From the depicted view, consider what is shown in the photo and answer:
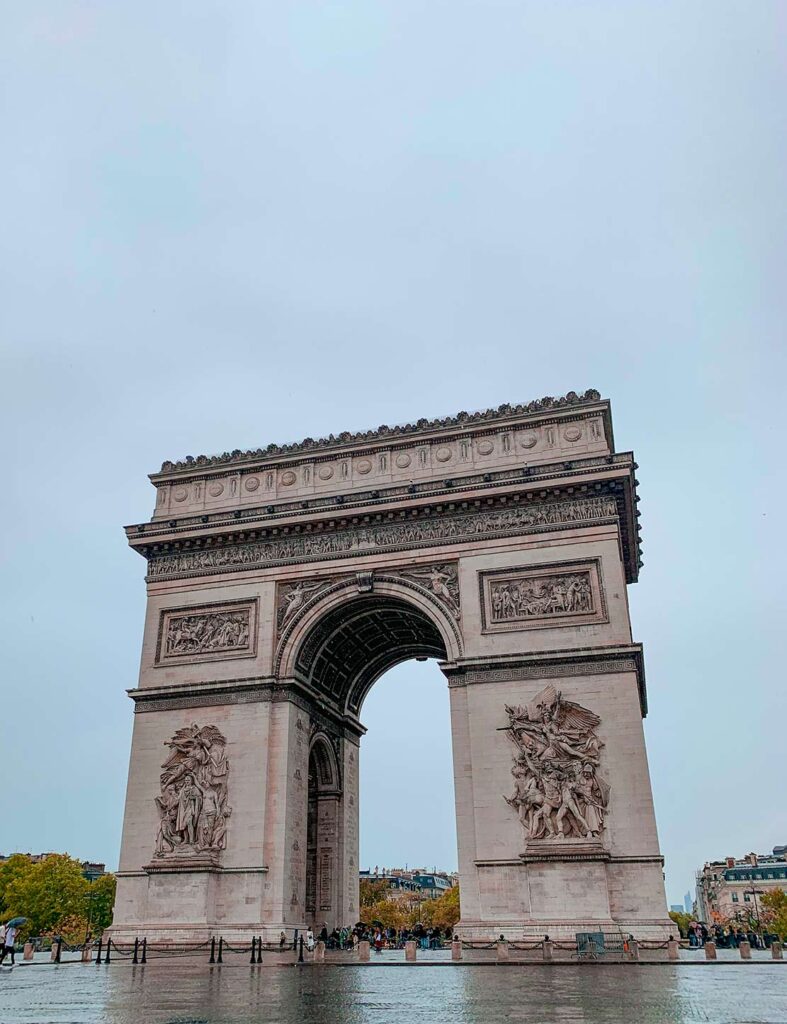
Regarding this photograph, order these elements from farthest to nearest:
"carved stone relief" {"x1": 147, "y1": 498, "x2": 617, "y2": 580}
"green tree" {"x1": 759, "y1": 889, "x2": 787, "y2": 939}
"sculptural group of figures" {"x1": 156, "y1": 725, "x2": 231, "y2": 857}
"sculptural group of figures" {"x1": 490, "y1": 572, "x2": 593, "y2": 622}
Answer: "green tree" {"x1": 759, "y1": 889, "x2": 787, "y2": 939}, "carved stone relief" {"x1": 147, "y1": 498, "x2": 617, "y2": 580}, "sculptural group of figures" {"x1": 156, "y1": 725, "x2": 231, "y2": 857}, "sculptural group of figures" {"x1": 490, "y1": 572, "x2": 593, "y2": 622}

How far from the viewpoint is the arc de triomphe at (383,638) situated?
22.9 metres

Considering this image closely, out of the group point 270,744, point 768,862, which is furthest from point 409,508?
point 768,862

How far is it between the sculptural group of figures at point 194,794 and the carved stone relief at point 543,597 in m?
8.82

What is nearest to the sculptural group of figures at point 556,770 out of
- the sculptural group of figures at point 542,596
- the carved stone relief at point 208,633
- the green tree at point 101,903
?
the sculptural group of figures at point 542,596

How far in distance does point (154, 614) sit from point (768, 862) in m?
113

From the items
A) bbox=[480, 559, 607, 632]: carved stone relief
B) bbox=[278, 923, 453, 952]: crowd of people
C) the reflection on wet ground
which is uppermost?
bbox=[480, 559, 607, 632]: carved stone relief

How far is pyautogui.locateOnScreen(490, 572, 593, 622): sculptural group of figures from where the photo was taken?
25172 mm

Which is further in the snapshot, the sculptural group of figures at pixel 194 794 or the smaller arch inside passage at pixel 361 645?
the smaller arch inside passage at pixel 361 645

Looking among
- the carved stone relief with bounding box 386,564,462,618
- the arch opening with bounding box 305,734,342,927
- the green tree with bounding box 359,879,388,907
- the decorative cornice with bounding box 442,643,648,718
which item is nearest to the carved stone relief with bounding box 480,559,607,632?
the carved stone relief with bounding box 386,564,462,618

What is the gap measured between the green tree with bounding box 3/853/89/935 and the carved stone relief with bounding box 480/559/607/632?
46.8 meters

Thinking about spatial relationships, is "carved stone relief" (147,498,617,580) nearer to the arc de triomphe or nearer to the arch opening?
the arc de triomphe

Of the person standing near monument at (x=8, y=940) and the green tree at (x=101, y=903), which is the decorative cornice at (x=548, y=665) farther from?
the green tree at (x=101, y=903)

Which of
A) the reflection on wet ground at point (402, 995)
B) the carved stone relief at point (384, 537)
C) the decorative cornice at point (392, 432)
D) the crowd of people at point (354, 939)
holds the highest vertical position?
the decorative cornice at point (392, 432)

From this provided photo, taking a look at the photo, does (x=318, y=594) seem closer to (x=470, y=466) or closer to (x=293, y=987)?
(x=470, y=466)
